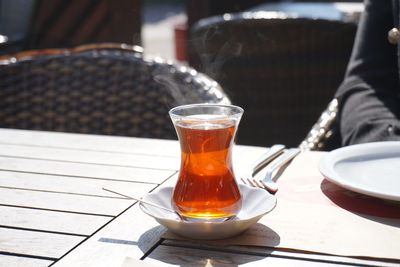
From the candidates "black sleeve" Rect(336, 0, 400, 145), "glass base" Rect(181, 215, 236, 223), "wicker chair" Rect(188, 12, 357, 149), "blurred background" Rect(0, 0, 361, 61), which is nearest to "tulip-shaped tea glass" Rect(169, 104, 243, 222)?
"glass base" Rect(181, 215, 236, 223)

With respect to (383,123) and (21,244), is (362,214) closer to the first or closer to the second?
(21,244)

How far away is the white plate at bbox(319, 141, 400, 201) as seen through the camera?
3.55 feet

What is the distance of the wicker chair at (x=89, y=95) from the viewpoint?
2031 millimetres

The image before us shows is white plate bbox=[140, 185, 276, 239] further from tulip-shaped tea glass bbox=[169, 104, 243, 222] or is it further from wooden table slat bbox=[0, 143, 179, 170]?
wooden table slat bbox=[0, 143, 179, 170]

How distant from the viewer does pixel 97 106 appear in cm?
206

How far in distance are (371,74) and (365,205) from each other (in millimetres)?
810

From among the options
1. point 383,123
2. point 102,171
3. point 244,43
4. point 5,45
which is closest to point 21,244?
point 102,171

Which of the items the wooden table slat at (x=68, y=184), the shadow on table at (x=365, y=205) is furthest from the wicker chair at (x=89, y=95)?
the shadow on table at (x=365, y=205)

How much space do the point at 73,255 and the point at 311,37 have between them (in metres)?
1.90

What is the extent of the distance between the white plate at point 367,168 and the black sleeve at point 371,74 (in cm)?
47

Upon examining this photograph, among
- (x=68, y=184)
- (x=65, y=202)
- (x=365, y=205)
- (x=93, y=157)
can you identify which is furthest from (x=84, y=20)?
(x=365, y=205)

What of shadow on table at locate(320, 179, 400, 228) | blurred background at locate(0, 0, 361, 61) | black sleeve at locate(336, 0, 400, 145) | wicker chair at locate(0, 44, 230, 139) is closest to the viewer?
shadow on table at locate(320, 179, 400, 228)

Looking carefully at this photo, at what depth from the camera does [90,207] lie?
3.66 ft

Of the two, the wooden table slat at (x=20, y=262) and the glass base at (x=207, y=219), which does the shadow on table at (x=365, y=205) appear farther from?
the wooden table slat at (x=20, y=262)
